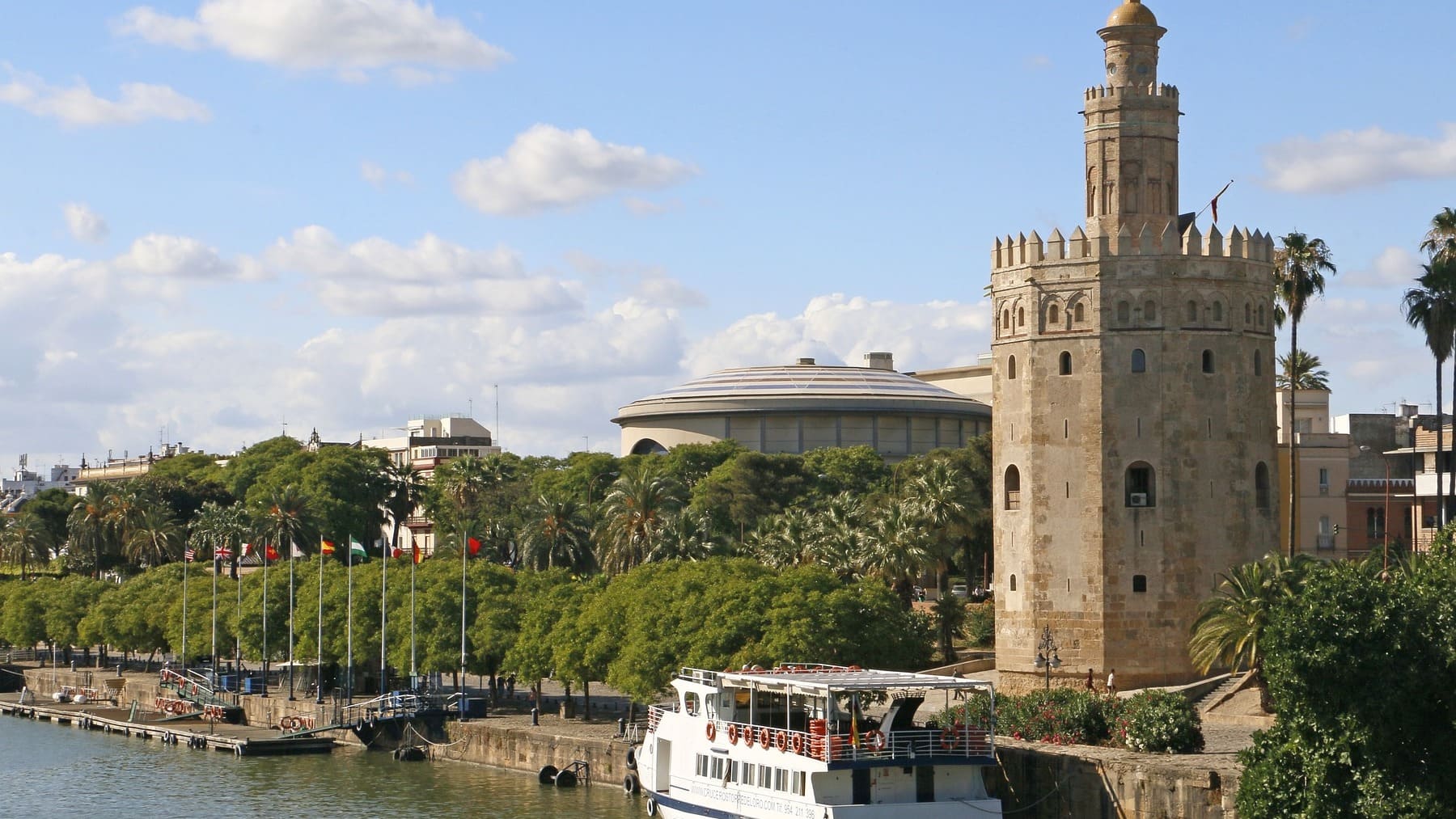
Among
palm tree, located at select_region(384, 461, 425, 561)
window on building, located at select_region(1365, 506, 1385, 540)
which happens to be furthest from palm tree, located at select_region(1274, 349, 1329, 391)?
palm tree, located at select_region(384, 461, 425, 561)

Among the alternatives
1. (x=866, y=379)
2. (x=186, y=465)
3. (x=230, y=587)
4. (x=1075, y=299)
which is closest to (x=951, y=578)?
(x=230, y=587)

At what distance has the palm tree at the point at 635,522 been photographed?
81.7 metres

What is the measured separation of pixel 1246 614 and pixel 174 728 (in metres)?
42.0

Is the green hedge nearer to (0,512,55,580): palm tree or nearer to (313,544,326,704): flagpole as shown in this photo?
(313,544,326,704): flagpole

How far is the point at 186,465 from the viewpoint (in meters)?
169

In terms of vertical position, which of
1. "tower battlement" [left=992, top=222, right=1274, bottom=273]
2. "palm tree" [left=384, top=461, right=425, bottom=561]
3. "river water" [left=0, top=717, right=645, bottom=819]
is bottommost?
"river water" [left=0, top=717, right=645, bottom=819]

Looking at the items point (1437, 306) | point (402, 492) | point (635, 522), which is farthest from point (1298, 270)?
point (402, 492)

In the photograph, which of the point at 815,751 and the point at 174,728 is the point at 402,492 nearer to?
the point at 174,728

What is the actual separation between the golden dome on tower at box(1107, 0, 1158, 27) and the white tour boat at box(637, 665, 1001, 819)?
22.8 metres

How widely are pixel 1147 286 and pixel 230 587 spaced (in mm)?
49768

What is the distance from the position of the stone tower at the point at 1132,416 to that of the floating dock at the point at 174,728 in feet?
82.6

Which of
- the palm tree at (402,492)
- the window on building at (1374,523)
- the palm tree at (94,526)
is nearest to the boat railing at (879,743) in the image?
the window on building at (1374,523)

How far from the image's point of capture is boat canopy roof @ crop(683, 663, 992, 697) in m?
45.2

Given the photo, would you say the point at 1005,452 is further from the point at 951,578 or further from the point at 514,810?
the point at 951,578
